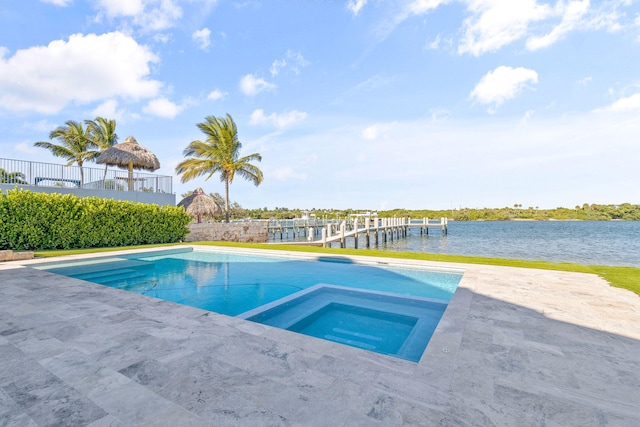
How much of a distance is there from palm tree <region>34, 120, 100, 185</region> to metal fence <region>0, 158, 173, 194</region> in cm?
782

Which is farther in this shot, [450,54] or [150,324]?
[450,54]

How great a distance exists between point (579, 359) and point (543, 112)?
15.5 meters

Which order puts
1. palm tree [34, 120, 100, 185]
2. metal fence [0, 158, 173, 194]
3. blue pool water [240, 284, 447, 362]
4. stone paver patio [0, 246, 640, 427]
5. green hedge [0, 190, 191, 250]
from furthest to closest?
1. palm tree [34, 120, 100, 185]
2. metal fence [0, 158, 173, 194]
3. green hedge [0, 190, 191, 250]
4. blue pool water [240, 284, 447, 362]
5. stone paver patio [0, 246, 640, 427]

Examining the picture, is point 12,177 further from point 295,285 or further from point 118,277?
point 295,285

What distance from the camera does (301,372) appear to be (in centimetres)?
224

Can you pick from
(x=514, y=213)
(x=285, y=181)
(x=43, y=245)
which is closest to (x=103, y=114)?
(x=285, y=181)

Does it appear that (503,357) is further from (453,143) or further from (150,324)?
(453,143)

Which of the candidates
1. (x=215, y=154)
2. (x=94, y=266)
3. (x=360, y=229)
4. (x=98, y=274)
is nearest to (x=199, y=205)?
(x=215, y=154)

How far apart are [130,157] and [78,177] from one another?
259cm

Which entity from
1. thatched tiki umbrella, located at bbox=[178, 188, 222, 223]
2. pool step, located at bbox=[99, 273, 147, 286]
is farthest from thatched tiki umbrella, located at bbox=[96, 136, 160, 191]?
pool step, located at bbox=[99, 273, 147, 286]

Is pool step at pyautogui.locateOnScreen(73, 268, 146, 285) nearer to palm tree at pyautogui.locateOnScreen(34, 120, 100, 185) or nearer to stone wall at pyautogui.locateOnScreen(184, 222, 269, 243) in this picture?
stone wall at pyautogui.locateOnScreen(184, 222, 269, 243)

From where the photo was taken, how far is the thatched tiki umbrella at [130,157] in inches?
642

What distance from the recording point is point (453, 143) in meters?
18.2

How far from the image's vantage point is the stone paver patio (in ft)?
5.81
